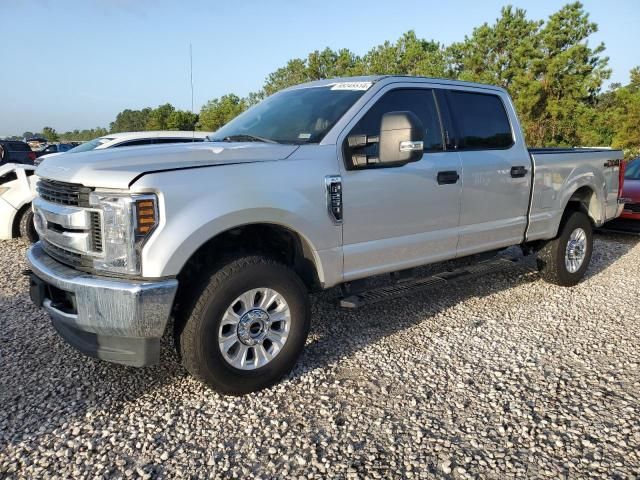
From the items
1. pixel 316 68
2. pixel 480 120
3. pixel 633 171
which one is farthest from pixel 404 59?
pixel 480 120

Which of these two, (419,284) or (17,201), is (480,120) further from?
(17,201)

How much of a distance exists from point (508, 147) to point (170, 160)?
320 cm

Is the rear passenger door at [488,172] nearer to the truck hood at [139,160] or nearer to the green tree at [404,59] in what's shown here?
the truck hood at [139,160]

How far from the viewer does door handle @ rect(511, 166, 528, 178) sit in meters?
4.53

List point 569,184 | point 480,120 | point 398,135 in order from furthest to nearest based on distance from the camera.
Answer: point 569,184 < point 480,120 < point 398,135

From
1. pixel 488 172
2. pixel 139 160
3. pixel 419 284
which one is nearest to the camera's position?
pixel 139 160

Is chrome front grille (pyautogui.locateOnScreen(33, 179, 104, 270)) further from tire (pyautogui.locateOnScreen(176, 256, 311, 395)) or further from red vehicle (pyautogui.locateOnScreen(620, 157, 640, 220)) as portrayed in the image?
red vehicle (pyautogui.locateOnScreen(620, 157, 640, 220))

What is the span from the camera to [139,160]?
108 inches

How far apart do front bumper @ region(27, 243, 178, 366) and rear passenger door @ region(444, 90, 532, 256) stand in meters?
2.55

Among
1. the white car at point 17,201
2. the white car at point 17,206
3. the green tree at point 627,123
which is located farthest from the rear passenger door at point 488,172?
the green tree at point 627,123

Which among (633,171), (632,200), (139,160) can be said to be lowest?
(632,200)

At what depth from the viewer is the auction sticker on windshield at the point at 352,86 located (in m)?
3.71

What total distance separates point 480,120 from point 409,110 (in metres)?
0.90

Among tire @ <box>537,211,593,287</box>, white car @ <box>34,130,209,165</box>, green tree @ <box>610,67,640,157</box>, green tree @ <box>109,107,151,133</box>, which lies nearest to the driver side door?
tire @ <box>537,211,593,287</box>
